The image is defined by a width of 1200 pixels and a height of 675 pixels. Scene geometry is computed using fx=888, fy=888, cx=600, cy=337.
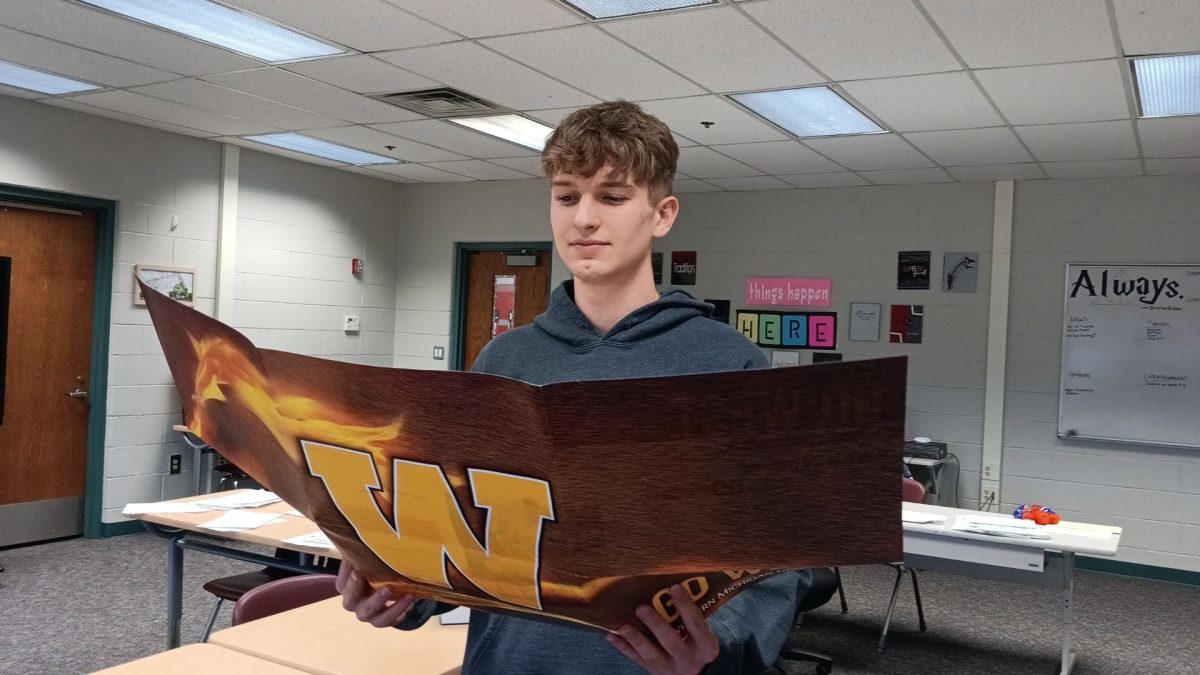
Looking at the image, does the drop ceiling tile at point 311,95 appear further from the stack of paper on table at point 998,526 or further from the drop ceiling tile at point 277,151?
the stack of paper on table at point 998,526

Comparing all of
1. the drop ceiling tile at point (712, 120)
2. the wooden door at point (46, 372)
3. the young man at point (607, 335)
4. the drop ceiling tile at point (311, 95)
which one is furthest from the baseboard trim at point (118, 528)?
the young man at point (607, 335)

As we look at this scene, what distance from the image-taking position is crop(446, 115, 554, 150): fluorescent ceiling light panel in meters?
5.24

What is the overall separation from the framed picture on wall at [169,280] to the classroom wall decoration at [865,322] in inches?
181

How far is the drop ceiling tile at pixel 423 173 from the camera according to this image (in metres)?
7.04

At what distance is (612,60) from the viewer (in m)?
3.90

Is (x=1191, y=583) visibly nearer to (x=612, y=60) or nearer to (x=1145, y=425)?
(x=1145, y=425)

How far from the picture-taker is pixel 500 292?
25.3 feet

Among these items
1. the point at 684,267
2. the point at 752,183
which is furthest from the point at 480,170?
the point at 752,183

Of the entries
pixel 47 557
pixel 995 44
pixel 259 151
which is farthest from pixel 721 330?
pixel 259 151

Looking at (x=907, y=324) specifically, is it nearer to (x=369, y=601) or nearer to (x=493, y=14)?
(x=493, y=14)

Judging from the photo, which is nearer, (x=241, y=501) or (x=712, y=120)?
(x=241, y=501)

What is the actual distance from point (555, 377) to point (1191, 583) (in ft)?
19.9

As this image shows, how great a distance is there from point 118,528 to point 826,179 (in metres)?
5.30

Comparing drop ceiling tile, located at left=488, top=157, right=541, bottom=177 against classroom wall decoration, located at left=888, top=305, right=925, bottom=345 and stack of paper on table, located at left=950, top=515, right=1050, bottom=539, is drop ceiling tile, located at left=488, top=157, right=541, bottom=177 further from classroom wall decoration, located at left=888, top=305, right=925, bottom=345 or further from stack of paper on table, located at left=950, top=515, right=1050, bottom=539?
stack of paper on table, located at left=950, top=515, right=1050, bottom=539
